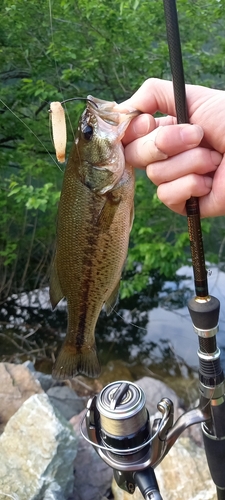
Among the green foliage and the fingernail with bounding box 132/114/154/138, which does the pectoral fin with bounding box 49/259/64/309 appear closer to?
the fingernail with bounding box 132/114/154/138

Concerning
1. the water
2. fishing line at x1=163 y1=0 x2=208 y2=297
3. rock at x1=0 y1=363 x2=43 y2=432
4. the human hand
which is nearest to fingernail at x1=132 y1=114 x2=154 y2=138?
the human hand

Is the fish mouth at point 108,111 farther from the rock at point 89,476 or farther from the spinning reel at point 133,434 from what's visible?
the rock at point 89,476

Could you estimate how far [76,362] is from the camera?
1.87 metres

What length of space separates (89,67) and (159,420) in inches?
159

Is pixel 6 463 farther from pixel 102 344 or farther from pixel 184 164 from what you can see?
pixel 102 344

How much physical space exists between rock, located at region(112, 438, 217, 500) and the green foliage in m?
1.95

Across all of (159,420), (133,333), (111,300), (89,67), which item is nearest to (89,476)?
(159,420)

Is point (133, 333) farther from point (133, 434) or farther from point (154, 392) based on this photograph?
point (133, 434)

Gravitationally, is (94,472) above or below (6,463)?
below

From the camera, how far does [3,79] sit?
5.20m

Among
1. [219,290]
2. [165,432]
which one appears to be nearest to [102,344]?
[219,290]

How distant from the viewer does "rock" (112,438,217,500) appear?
2.79 metres

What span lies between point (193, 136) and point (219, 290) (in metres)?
5.35

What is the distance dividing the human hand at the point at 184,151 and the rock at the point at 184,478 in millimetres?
2136
